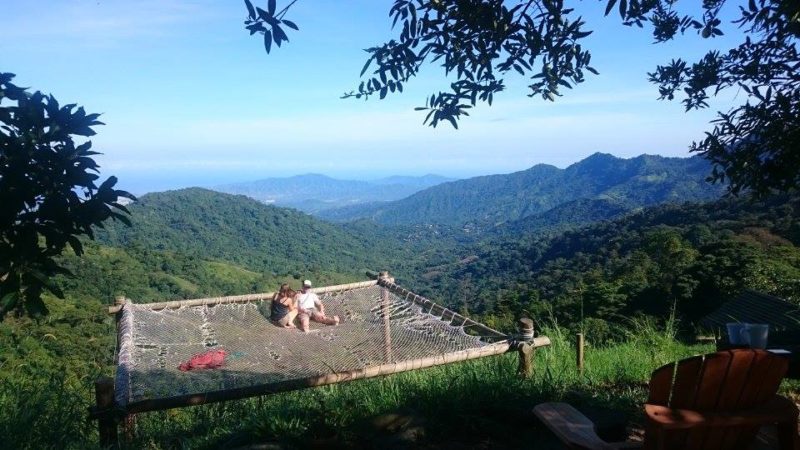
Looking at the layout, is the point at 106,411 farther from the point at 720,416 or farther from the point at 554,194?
→ the point at 554,194

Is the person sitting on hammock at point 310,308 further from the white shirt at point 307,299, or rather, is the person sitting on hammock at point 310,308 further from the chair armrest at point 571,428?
the chair armrest at point 571,428

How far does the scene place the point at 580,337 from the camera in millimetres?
2754

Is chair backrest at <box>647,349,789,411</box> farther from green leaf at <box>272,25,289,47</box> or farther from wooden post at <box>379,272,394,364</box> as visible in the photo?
wooden post at <box>379,272,394,364</box>

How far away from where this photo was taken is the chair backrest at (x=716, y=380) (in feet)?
3.84

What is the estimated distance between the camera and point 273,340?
466 cm

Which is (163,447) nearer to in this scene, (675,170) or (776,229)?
(776,229)

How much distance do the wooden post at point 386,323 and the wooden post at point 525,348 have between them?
1082 millimetres

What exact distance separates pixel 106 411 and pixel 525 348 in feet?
6.11

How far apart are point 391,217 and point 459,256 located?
250 ft

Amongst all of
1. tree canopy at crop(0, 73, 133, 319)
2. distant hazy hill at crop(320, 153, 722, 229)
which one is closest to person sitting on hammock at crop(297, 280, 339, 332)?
tree canopy at crop(0, 73, 133, 319)

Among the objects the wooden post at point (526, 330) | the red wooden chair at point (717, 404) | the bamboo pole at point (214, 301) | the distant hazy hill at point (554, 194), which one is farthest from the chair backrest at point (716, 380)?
the distant hazy hill at point (554, 194)

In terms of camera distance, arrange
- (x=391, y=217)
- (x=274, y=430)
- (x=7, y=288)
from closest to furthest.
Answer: (x=7, y=288)
(x=274, y=430)
(x=391, y=217)

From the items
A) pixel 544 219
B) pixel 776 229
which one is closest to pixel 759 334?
pixel 776 229

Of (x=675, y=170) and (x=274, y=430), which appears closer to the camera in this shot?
(x=274, y=430)
